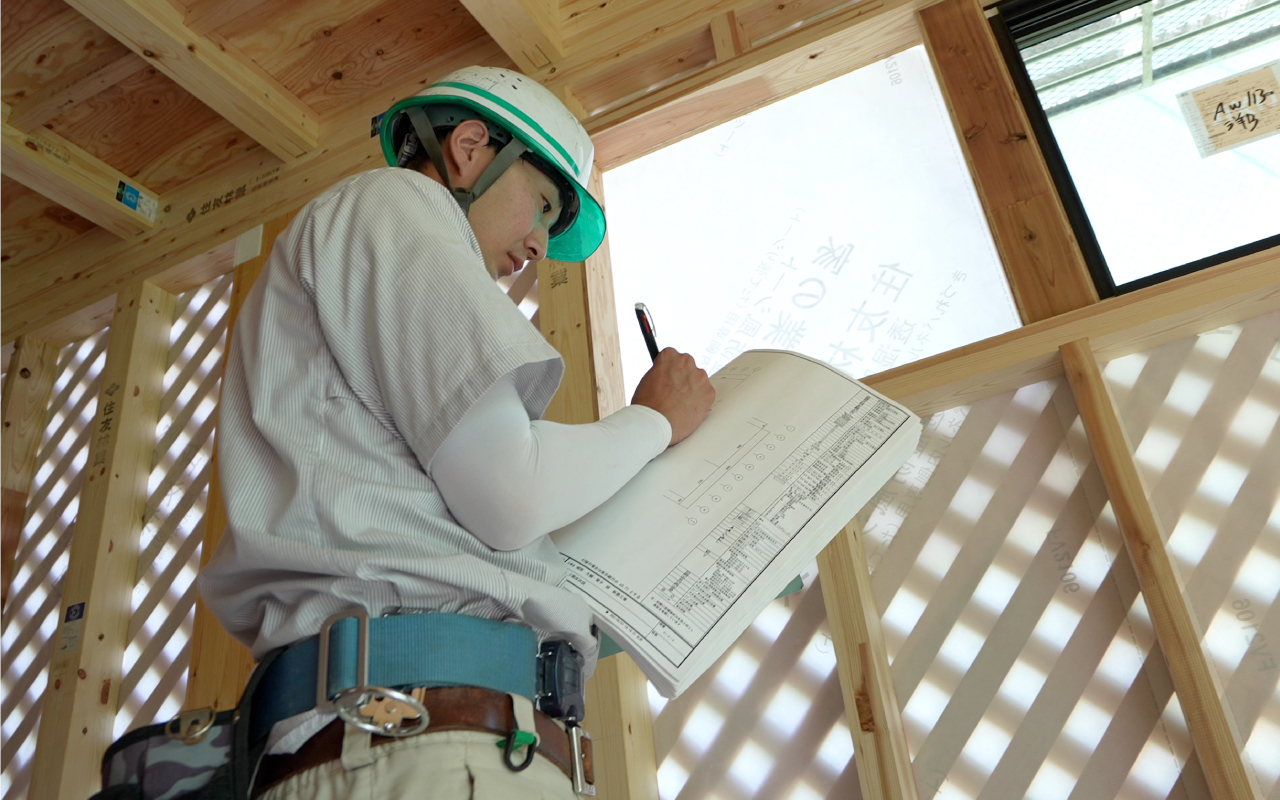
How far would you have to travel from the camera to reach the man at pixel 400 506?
A: 26.3 inches

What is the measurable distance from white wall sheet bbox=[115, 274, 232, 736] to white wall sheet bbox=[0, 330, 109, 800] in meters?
0.23

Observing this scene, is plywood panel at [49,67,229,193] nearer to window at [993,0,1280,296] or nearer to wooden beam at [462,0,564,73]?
wooden beam at [462,0,564,73]

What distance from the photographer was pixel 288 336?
0.81m

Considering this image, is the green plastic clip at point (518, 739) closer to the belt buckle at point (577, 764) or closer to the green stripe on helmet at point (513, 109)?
the belt buckle at point (577, 764)

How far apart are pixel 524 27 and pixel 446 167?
1211 millimetres

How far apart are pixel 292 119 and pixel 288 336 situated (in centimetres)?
185

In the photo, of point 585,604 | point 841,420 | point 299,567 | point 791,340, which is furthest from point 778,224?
point 299,567

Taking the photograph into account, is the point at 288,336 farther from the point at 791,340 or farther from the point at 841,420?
the point at 791,340

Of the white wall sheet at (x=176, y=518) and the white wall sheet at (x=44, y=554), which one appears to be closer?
the white wall sheet at (x=176, y=518)

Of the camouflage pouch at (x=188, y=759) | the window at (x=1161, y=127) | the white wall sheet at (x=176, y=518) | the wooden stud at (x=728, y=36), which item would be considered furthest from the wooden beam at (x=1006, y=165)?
the white wall sheet at (x=176, y=518)

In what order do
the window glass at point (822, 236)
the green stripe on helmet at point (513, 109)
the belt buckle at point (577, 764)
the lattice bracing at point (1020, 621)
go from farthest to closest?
the window glass at point (822, 236) < the lattice bracing at point (1020, 621) < the green stripe on helmet at point (513, 109) < the belt buckle at point (577, 764)

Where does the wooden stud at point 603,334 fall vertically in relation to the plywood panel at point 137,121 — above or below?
below

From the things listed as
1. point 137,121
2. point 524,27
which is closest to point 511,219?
point 524,27

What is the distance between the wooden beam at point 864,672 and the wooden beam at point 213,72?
1761 mm
